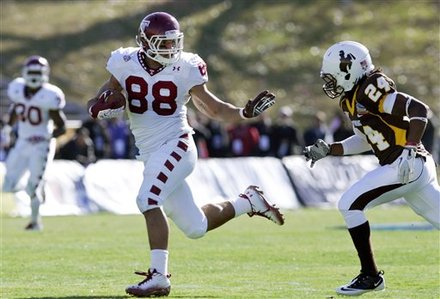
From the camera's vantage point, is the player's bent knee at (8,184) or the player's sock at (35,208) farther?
the player's bent knee at (8,184)

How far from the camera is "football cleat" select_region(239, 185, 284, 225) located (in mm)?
8633

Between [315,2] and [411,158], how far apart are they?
105 feet

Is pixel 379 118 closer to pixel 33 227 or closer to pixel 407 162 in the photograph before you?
pixel 407 162

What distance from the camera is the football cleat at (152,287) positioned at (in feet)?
25.1

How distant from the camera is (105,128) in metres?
22.4

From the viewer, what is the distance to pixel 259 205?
28.3ft

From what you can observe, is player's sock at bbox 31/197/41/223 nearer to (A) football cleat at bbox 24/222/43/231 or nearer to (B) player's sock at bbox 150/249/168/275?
(A) football cleat at bbox 24/222/43/231

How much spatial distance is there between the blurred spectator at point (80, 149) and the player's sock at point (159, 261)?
11192 mm

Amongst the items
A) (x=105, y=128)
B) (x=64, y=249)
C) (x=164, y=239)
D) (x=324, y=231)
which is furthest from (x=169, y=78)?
(x=105, y=128)

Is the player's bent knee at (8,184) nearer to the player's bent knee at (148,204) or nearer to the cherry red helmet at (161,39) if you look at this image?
the cherry red helmet at (161,39)

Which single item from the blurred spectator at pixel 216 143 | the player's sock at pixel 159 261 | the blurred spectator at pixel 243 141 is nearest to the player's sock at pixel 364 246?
the player's sock at pixel 159 261

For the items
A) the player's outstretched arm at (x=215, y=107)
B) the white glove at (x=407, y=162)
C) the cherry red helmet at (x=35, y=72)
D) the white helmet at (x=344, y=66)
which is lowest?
the white glove at (x=407, y=162)

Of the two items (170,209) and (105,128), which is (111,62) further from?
(105,128)

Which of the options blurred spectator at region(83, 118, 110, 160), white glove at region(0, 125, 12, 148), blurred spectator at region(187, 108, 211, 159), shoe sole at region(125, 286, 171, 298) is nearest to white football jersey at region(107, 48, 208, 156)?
shoe sole at region(125, 286, 171, 298)
